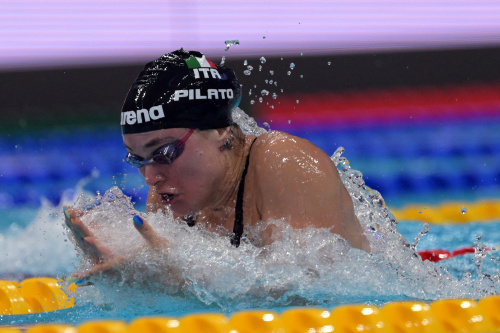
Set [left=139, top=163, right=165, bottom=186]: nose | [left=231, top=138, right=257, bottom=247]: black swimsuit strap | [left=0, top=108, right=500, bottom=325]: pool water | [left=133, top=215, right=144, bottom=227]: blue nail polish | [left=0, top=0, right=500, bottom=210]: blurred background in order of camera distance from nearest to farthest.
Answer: [left=133, top=215, right=144, bottom=227]: blue nail polish
[left=0, top=108, right=500, bottom=325]: pool water
[left=139, top=163, right=165, bottom=186]: nose
[left=231, top=138, right=257, bottom=247]: black swimsuit strap
[left=0, top=0, right=500, bottom=210]: blurred background

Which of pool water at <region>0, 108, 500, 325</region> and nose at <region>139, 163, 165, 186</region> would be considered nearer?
pool water at <region>0, 108, 500, 325</region>

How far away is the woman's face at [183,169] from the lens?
2344 millimetres

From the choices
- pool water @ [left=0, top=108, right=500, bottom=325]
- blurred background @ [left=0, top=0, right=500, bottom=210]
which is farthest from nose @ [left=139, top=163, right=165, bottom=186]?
blurred background @ [left=0, top=0, right=500, bottom=210]

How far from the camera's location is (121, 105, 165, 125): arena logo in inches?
92.4

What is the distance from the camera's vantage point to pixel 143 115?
2.35 m

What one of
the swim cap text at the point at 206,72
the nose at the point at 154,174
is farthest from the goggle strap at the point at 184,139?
the swim cap text at the point at 206,72

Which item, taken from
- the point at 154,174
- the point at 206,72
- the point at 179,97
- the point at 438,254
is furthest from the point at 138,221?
the point at 438,254

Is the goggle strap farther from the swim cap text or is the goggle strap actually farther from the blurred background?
the blurred background

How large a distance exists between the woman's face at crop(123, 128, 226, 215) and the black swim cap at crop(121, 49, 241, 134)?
1.4 inches

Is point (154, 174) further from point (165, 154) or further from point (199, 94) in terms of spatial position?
point (199, 94)

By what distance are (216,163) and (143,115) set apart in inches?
12.4

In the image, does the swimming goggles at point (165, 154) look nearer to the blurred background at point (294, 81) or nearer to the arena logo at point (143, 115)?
the arena logo at point (143, 115)

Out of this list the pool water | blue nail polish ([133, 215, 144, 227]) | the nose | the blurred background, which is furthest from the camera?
the blurred background

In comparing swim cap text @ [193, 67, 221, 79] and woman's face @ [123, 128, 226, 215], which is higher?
swim cap text @ [193, 67, 221, 79]
